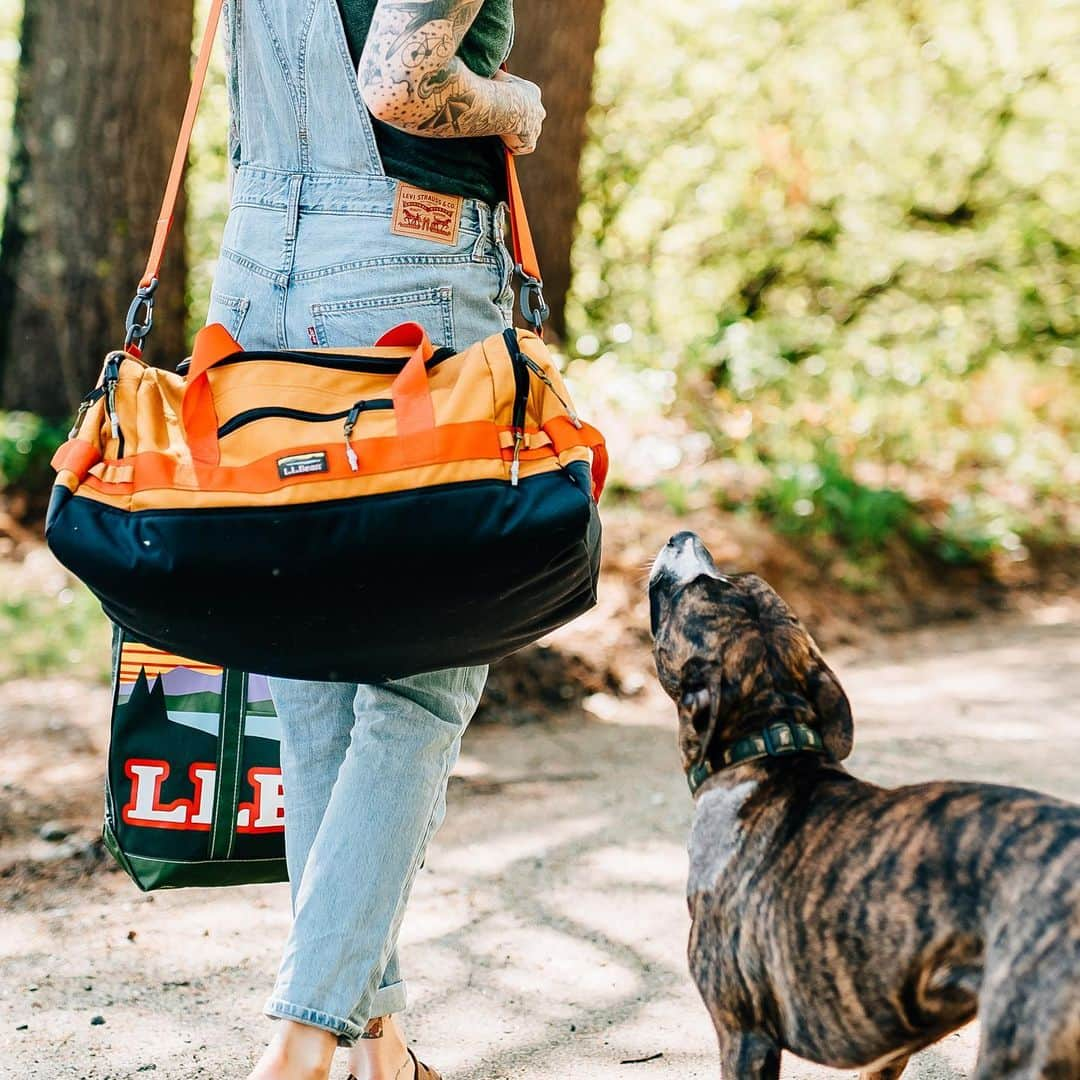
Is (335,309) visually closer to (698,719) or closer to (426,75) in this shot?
(426,75)

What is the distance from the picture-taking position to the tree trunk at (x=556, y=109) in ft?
21.4

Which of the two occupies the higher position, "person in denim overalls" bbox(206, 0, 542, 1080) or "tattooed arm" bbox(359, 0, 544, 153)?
"tattooed arm" bbox(359, 0, 544, 153)

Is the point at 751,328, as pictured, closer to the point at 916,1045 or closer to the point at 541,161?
the point at 541,161

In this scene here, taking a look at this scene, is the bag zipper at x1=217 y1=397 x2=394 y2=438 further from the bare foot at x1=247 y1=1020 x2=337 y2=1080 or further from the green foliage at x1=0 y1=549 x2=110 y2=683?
the green foliage at x1=0 y1=549 x2=110 y2=683

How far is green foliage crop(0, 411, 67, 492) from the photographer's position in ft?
24.1

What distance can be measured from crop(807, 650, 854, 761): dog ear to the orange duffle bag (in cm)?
53

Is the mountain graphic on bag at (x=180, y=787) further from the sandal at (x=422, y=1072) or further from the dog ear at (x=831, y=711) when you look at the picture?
the dog ear at (x=831, y=711)

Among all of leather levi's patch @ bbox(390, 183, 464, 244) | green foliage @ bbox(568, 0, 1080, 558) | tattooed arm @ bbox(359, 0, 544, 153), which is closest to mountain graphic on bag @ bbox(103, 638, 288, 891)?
leather levi's patch @ bbox(390, 183, 464, 244)

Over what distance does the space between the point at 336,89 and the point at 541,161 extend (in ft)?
14.3

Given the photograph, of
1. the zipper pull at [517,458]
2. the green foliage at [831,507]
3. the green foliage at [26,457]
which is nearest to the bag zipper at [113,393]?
the zipper pull at [517,458]

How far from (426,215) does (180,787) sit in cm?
151

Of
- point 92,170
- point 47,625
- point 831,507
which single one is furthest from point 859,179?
point 47,625

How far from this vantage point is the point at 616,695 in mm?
6059

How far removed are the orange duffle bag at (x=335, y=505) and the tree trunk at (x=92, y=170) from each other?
509cm
